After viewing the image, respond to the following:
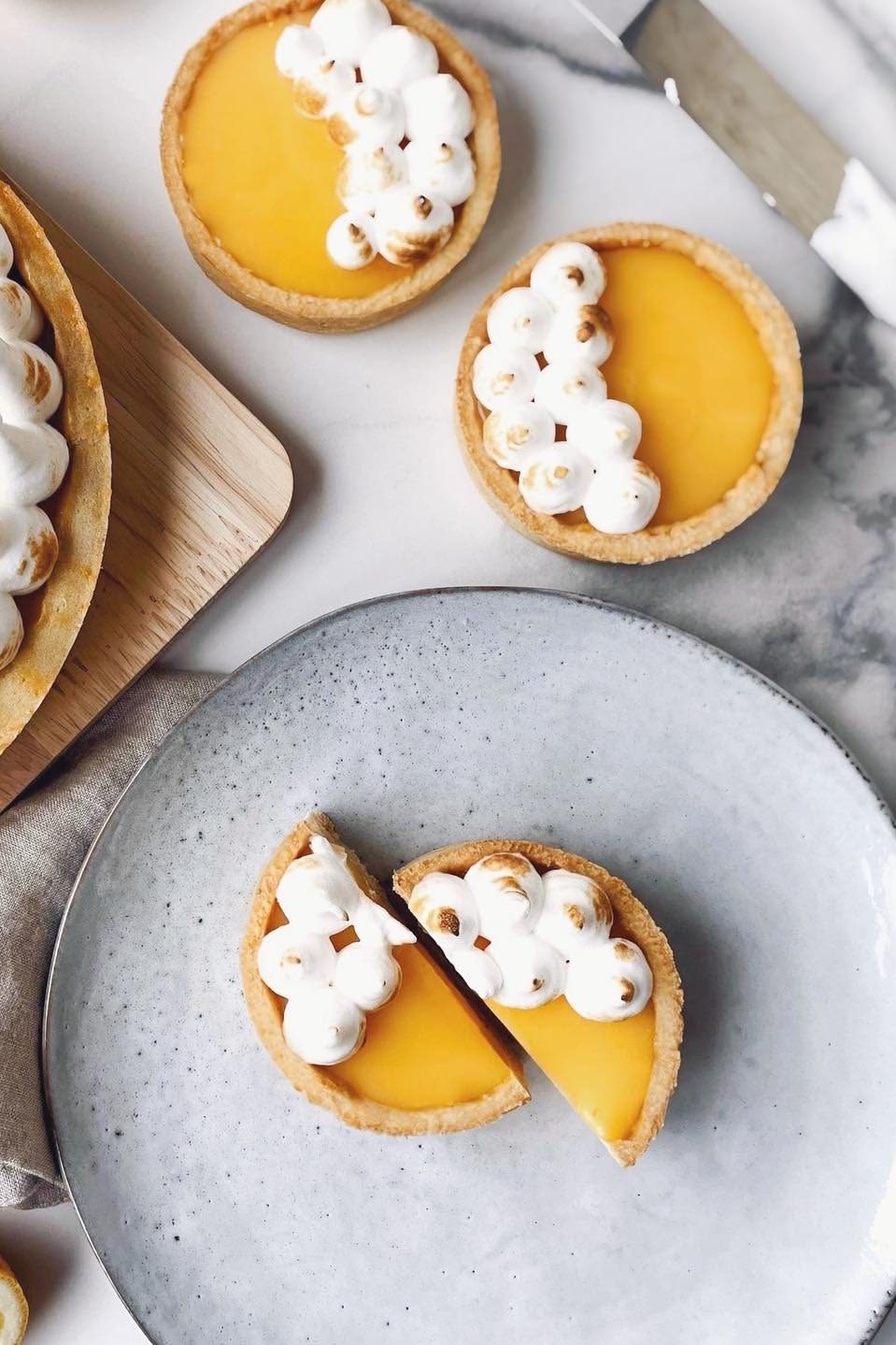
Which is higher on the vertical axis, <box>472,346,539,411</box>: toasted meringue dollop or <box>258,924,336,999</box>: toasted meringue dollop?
<box>472,346,539,411</box>: toasted meringue dollop

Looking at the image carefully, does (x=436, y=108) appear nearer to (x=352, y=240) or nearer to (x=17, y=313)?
(x=352, y=240)

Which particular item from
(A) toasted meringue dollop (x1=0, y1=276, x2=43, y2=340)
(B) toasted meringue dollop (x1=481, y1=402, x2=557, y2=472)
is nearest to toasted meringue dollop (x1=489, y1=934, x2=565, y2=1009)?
(B) toasted meringue dollop (x1=481, y1=402, x2=557, y2=472)

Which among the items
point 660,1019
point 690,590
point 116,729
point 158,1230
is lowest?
point 158,1230

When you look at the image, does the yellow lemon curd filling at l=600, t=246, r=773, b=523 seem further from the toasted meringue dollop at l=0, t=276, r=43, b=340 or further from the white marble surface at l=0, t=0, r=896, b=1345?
the toasted meringue dollop at l=0, t=276, r=43, b=340

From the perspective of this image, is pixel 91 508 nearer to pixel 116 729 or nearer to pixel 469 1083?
pixel 116 729

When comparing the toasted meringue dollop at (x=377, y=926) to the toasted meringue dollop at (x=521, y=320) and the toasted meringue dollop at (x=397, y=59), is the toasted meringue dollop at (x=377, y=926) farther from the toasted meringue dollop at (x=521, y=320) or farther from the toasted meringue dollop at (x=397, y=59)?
the toasted meringue dollop at (x=397, y=59)

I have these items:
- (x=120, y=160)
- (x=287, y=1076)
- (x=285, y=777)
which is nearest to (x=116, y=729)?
(x=285, y=777)

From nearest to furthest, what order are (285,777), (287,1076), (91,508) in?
(91,508)
(287,1076)
(285,777)
